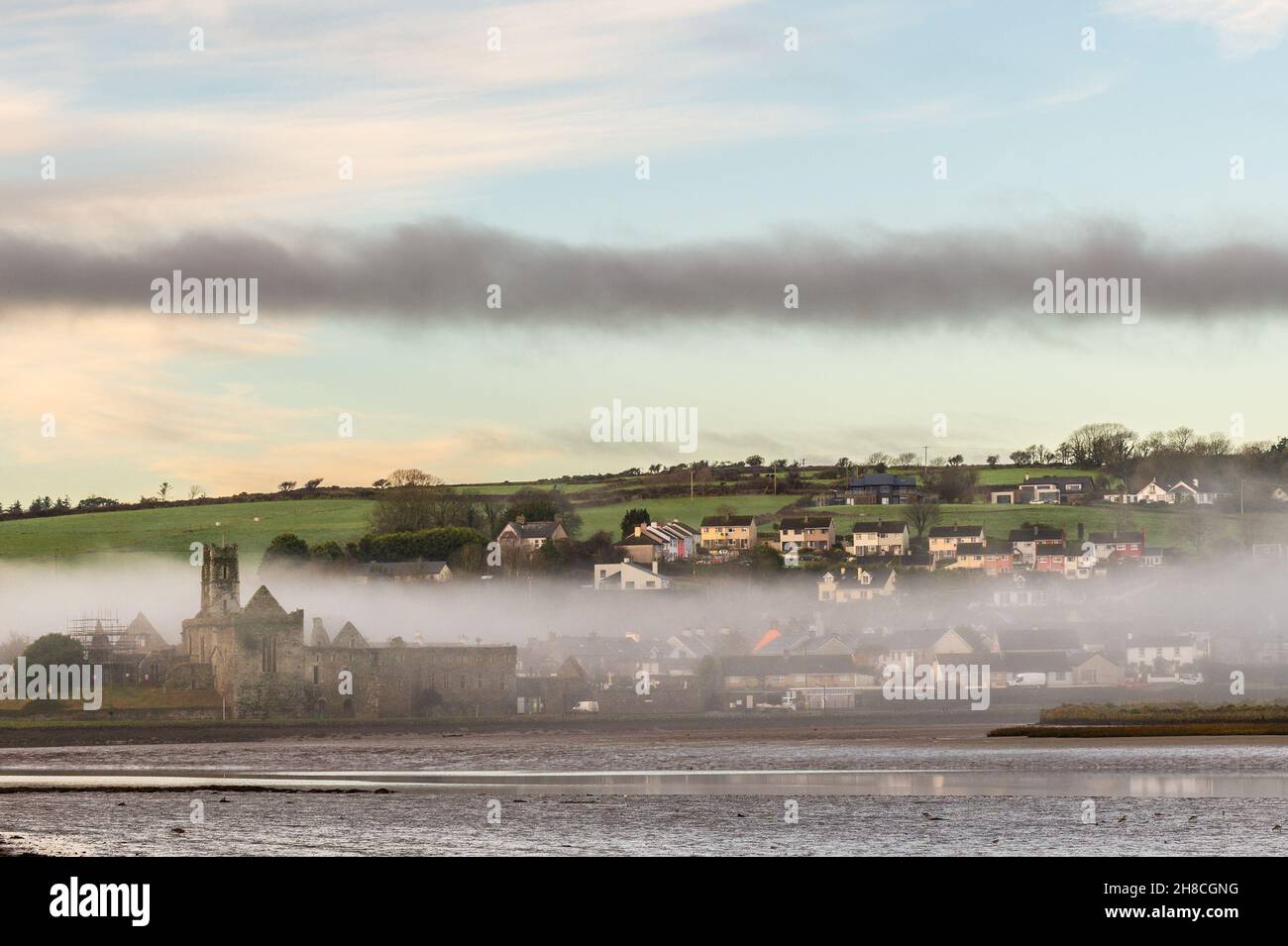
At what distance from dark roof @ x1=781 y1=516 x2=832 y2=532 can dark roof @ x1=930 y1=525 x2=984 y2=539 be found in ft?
36.4

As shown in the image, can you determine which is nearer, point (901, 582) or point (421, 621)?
point (421, 621)

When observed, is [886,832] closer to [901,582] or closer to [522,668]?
[522,668]

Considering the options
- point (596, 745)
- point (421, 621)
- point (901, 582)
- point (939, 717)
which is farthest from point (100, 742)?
point (901, 582)

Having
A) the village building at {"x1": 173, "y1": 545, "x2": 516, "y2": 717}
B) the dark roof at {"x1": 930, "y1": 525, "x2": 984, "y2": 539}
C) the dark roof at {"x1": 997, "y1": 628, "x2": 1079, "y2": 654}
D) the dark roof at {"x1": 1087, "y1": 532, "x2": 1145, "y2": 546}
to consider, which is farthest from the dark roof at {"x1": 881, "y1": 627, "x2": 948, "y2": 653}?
the dark roof at {"x1": 930, "y1": 525, "x2": 984, "y2": 539}

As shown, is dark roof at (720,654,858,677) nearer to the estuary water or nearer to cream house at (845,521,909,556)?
the estuary water

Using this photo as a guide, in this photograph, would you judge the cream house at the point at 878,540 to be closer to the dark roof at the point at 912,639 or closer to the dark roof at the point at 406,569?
the dark roof at the point at 406,569

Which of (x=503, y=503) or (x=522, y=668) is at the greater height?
(x=503, y=503)

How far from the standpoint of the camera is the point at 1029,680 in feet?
362

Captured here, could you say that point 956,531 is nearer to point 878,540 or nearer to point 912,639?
point 878,540

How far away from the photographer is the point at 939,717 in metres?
94.1

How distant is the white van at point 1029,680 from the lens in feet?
360

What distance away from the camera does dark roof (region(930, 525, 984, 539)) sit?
572ft
